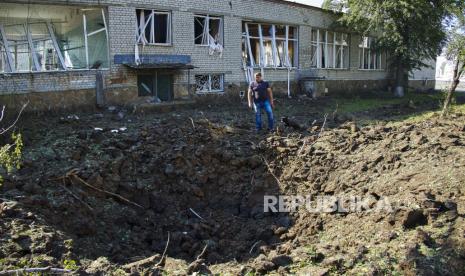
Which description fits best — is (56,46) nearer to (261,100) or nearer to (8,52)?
(8,52)

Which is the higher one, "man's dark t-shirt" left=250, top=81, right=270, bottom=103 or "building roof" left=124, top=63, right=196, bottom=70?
"building roof" left=124, top=63, right=196, bottom=70

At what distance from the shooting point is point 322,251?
529 centimetres

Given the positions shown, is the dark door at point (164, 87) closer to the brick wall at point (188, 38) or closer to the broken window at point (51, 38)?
the brick wall at point (188, 38)

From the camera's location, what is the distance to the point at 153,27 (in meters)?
15.6

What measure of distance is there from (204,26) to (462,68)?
30.0 feet

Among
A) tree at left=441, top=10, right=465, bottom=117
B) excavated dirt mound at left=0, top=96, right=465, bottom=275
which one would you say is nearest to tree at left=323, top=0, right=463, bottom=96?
tree at left=441, top=10, right=465, bottom=117

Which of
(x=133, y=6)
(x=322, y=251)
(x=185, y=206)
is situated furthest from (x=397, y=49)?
(x=322, y=251)

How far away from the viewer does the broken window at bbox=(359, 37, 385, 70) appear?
89.1 feet

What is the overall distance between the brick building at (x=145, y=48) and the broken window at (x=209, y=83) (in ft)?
0.13

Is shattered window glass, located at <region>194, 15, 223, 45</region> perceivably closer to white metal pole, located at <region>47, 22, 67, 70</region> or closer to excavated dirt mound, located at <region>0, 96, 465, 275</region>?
white metal pole, located at <region>47, 22, 67, 70</region>

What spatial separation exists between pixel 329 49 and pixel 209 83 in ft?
31.3

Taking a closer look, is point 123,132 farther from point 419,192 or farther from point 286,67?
point 286,67

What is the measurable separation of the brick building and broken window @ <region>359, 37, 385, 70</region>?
6523mm

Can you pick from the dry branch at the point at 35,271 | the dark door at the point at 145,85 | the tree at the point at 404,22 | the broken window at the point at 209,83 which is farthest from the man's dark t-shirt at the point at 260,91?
the tree at the point at 404,22
